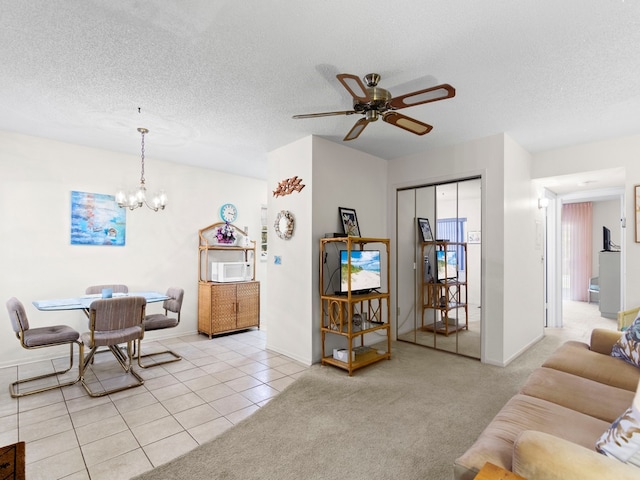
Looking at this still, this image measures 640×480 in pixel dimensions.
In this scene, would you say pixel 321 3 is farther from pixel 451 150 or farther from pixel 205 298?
pixel 205 298

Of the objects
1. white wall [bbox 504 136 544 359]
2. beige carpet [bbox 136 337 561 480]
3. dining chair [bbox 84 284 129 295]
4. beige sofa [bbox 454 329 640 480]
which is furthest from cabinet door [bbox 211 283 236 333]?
beige sofa [bbox 454 329 640 480]

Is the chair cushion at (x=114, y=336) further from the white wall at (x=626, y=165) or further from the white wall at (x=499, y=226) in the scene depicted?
the white wall at (x=626, y=165)

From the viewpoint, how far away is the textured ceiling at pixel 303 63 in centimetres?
186

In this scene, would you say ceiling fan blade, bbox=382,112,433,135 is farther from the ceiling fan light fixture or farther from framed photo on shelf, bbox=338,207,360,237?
framed photo on shelf, bbox=338,207,360,237

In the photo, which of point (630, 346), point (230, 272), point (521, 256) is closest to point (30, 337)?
point (230, 272)

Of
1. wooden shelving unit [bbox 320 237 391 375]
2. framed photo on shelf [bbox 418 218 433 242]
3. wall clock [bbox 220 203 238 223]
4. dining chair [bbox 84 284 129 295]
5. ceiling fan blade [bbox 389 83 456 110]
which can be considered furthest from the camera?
wall clock [bbox 220 203 238 223]

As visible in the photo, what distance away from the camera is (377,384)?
3250mm

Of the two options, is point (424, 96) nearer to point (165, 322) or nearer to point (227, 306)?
point (165, 322)

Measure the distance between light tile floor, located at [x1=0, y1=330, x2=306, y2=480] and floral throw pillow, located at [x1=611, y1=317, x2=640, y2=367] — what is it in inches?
106

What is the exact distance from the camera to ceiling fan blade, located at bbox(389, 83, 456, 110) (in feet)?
6.56

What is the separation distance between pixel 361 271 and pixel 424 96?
2.12 m

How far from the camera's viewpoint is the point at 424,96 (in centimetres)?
221

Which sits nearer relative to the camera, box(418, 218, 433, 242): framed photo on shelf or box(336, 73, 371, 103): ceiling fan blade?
box(336, 73, 371, 103): ceiling fan blade

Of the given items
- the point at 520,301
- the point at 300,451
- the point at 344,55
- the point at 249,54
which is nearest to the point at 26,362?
the point at 300,451
